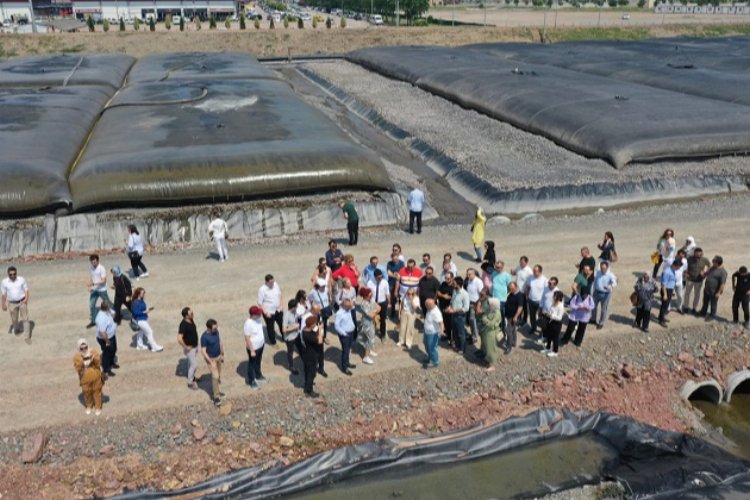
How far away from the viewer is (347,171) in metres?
20.9

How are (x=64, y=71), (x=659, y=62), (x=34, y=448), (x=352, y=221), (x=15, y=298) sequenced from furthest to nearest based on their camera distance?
(x=659, y=62) → (x=64, y=71) → (x=352, y=221) → (x=15, y=298) → (x=34, y=448)

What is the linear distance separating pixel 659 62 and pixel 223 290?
1510 inches

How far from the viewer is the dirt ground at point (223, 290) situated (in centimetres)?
1123

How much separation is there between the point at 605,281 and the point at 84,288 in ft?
39.1

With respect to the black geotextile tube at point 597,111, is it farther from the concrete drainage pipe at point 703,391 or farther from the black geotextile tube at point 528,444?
the black geotextile tube at point 528,444

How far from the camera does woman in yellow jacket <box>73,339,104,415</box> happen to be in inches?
404

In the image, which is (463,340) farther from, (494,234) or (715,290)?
(494,234)

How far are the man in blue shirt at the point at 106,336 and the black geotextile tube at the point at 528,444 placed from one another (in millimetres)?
3048

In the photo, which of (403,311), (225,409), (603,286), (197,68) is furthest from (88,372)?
(197,68)

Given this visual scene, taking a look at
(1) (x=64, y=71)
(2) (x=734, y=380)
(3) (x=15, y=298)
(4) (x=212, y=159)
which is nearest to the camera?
(2) (x=734, y=380)

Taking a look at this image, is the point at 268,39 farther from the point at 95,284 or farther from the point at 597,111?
the point at 95,284

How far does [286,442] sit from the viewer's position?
33.9ft

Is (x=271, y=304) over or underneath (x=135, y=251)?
underneath

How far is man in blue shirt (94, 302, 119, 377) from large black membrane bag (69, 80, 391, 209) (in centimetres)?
887
